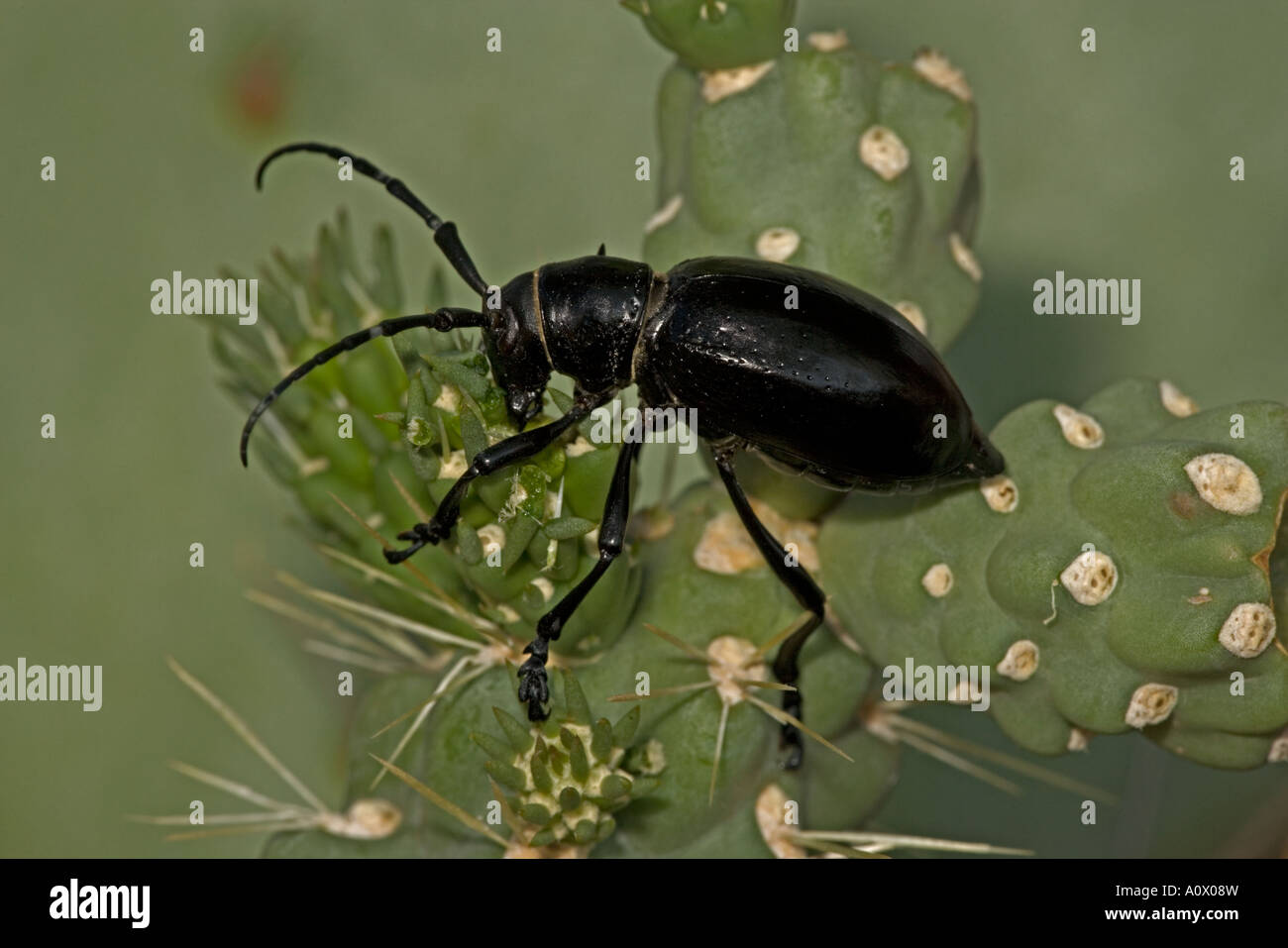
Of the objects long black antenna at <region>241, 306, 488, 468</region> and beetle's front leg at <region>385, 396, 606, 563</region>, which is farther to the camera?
long black antenna at <region>241, 306, 488, 468</region>

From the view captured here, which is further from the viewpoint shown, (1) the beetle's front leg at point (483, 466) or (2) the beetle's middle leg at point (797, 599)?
(2) the beetle's middle leg at point (797, 599)

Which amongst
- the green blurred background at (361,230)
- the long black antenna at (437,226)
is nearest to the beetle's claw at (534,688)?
the long black antenna at (437,226)

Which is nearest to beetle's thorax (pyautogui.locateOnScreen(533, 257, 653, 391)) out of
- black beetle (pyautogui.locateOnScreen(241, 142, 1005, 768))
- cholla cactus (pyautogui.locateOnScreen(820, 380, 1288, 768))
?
black beetle (pyautogui.locateOnScreen(241, 142, 1005, 768))

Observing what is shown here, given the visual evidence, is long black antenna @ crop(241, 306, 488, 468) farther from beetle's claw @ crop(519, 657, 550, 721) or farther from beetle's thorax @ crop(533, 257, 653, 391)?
beetle's claw @ crop(519, 657, 550, 721)

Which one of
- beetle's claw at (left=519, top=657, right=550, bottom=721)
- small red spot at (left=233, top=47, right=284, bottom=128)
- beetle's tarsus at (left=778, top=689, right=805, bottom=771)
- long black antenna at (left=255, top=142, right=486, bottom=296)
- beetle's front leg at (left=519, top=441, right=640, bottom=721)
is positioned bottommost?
beetle's tarsus at (left=778, top=689, right=805, bottom=771)

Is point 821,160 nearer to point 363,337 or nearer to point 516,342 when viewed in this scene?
point 516,342

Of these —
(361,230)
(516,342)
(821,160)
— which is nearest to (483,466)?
(516,342)

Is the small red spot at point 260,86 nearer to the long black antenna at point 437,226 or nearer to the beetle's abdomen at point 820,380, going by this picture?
the long black antenna at point 437,226

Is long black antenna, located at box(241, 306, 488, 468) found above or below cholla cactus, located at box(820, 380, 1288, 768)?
above
